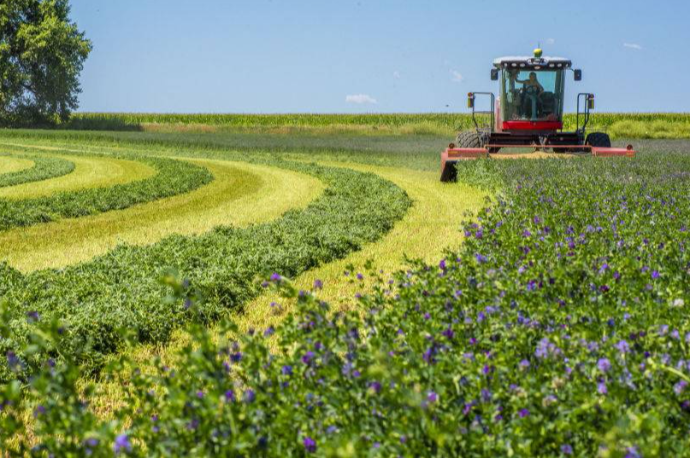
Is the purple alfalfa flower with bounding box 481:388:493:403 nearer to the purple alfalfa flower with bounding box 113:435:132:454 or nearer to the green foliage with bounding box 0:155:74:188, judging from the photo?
the purple alfalfa flower with bounding box 113:435:132:454

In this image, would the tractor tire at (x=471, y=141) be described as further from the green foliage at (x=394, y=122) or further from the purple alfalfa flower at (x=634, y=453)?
the green foliage at (x=394, y=122)

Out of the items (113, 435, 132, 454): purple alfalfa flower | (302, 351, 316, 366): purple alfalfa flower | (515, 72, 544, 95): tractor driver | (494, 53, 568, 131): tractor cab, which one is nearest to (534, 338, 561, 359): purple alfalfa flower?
(302, 351, 316, 366): purple alfalfa flower

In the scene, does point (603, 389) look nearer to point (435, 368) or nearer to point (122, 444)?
point (435, 368)

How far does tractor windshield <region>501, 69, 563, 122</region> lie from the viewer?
68.5 ft

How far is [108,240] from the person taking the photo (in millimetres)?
12609

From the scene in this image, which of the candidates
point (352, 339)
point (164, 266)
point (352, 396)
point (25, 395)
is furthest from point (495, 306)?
point (164, 266)

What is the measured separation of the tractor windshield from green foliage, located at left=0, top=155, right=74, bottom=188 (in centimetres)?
1323

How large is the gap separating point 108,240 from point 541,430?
10.6 metres

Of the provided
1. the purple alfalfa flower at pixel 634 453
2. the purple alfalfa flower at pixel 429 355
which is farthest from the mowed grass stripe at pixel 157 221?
the purple alfalfa flower at pixel 634 453

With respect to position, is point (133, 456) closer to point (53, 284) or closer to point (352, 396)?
point (352, 396)

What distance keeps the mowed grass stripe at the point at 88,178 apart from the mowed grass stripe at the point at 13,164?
5.39ft

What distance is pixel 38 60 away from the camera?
6134 cm

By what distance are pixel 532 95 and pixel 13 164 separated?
58.7ft

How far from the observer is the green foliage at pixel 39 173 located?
830 inches
